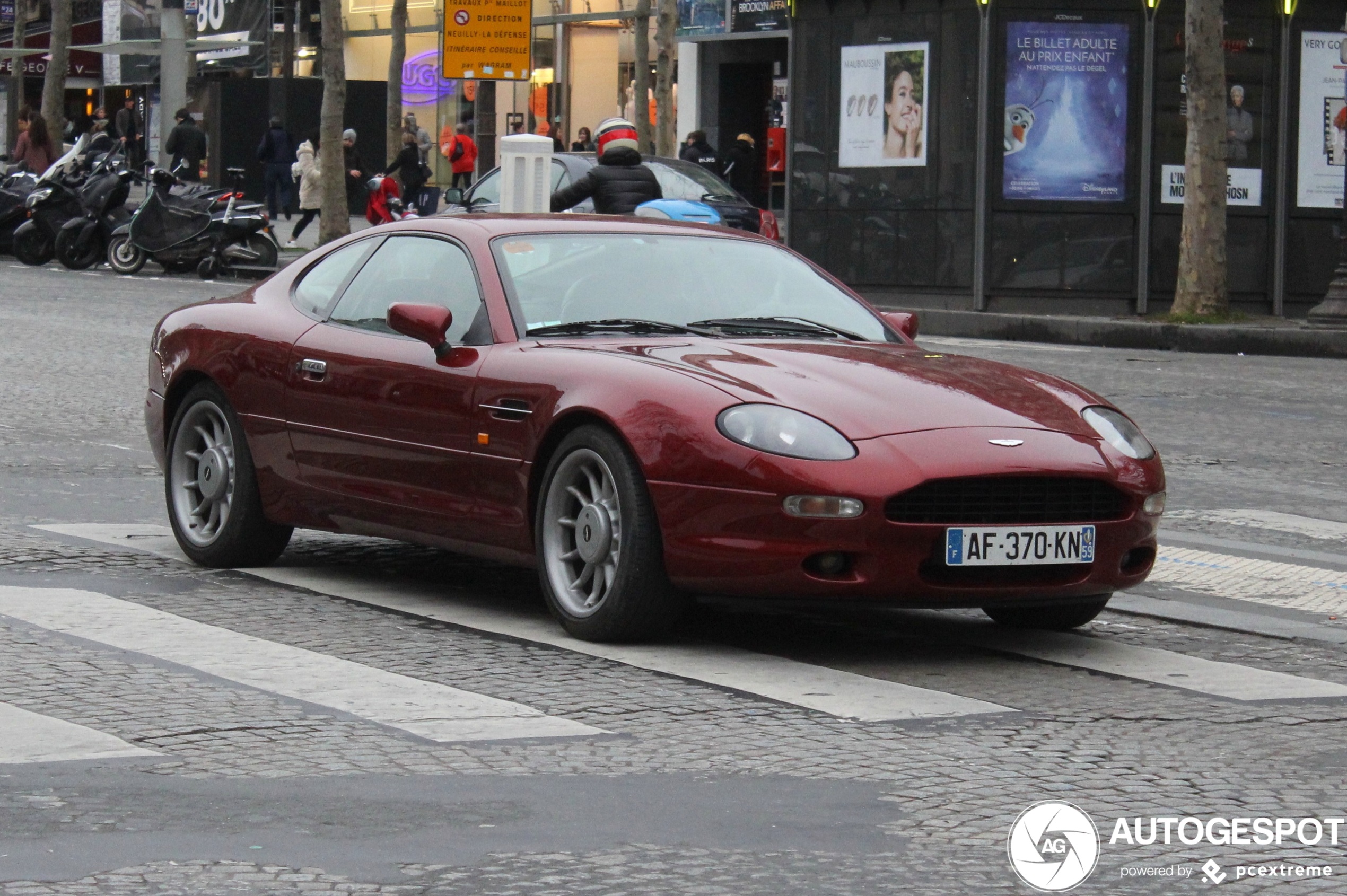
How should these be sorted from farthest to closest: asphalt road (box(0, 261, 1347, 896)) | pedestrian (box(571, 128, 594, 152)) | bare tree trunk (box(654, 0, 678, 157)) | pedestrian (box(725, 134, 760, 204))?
pedestrian (box(571, 128, 594, 152)) → pedestrian (box(725, 134, 760, 204)) → bare tree trunk (box(654, 0, 678, 157)) → asphalt road (box(0, 261, 1347, 896))

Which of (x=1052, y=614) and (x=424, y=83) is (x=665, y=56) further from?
(x=1052, y=614)

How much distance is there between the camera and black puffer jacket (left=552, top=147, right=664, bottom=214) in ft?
50.6

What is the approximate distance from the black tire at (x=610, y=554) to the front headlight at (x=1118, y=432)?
1368 mm

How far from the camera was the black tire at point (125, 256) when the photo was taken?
2841 cm

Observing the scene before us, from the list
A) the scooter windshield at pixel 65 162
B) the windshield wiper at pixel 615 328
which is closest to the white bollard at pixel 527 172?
the windshield wiper at pixel 615 328

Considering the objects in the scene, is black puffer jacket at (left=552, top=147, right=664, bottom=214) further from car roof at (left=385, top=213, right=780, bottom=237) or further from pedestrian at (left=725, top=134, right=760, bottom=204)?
pedestrian at (left=725, top=134, right=760, bottom=204)

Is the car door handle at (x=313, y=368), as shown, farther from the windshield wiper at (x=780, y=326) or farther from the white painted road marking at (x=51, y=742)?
the white painted road marking at (x=51, y=742)

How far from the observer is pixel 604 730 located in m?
5.52

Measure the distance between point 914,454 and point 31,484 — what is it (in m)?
5.51

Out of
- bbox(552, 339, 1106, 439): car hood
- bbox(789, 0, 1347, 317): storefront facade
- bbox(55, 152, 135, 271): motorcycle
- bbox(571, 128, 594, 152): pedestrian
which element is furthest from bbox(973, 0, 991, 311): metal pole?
bbox(571, 128, 594, 152): pedestrian

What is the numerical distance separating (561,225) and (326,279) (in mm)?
984

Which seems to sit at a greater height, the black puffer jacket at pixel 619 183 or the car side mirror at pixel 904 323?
the black puffer jacket at pixel 619 183

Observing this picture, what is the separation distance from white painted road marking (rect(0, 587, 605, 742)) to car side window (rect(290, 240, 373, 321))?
135 cm

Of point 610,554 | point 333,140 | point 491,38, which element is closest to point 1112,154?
point 491,38
